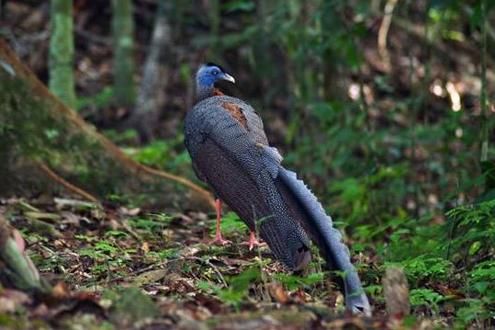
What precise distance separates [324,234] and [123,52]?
8.02m

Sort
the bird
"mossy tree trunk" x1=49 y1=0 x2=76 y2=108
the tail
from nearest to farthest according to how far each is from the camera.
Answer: the tail < the bird < "mossy tree trunk" x1=49 y1=0 x2=76 y2=108

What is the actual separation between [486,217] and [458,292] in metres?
0.83

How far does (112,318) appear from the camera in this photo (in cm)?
363

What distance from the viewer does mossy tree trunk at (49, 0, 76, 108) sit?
9.05 metres

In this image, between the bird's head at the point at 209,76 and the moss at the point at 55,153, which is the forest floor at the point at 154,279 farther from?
the bird's head at the point at 209,76

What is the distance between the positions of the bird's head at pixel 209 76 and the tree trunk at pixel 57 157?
943 mm

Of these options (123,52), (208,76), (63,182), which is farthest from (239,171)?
(123,52)

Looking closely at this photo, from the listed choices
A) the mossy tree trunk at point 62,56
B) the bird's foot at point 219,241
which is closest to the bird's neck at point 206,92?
the bird's foot at point 219,241

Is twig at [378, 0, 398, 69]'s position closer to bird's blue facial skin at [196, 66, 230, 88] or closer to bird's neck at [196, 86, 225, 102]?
bird's blue facial skin at [196, 66, 230, 88]

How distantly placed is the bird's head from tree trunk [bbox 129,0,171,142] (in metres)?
4.81

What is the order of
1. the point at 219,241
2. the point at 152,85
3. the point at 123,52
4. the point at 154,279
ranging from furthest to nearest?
the point at 152,85
the point at 123,52
the point at 219,241
the point at 154,279

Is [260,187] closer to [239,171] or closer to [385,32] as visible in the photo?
[239,171]

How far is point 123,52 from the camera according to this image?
12.1 m

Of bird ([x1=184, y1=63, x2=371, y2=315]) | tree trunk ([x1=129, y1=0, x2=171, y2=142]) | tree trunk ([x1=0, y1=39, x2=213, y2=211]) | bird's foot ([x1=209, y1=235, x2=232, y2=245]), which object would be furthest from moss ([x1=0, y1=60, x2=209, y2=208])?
tree trunk ([x1=129, y1=0, x2=171, y2=142])
